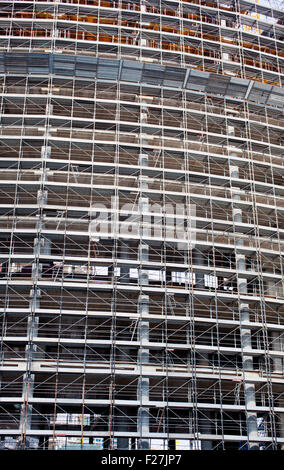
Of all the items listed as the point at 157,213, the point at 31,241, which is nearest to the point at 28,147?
the point at 31,241

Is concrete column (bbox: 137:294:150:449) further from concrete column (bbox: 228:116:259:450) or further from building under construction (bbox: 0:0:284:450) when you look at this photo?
concrete column (bbox: 228:116:259:450)

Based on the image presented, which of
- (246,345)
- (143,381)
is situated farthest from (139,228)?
(246,345)

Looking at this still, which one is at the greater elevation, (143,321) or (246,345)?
(143,321)

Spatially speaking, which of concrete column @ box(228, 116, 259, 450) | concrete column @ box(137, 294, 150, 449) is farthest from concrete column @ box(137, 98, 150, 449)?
concrete column @ box(228, 116, 259, 450)

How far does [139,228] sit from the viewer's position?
27.5 metres

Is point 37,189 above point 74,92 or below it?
below

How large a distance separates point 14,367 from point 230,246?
39.8 feet

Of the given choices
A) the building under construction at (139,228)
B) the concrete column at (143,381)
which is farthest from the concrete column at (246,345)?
the concrete column at (143,381)

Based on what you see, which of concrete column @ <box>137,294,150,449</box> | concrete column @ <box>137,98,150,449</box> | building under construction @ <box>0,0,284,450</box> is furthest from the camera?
building under construction @ <box>0,0,284,450</box>

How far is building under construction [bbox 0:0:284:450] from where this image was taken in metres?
25.1

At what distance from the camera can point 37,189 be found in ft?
92.3

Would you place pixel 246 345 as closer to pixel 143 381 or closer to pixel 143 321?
pixel 143 321

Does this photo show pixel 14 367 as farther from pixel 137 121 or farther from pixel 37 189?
pixel 137 121

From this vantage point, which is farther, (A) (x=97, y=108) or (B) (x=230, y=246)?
(A) (x=97, y=108)
